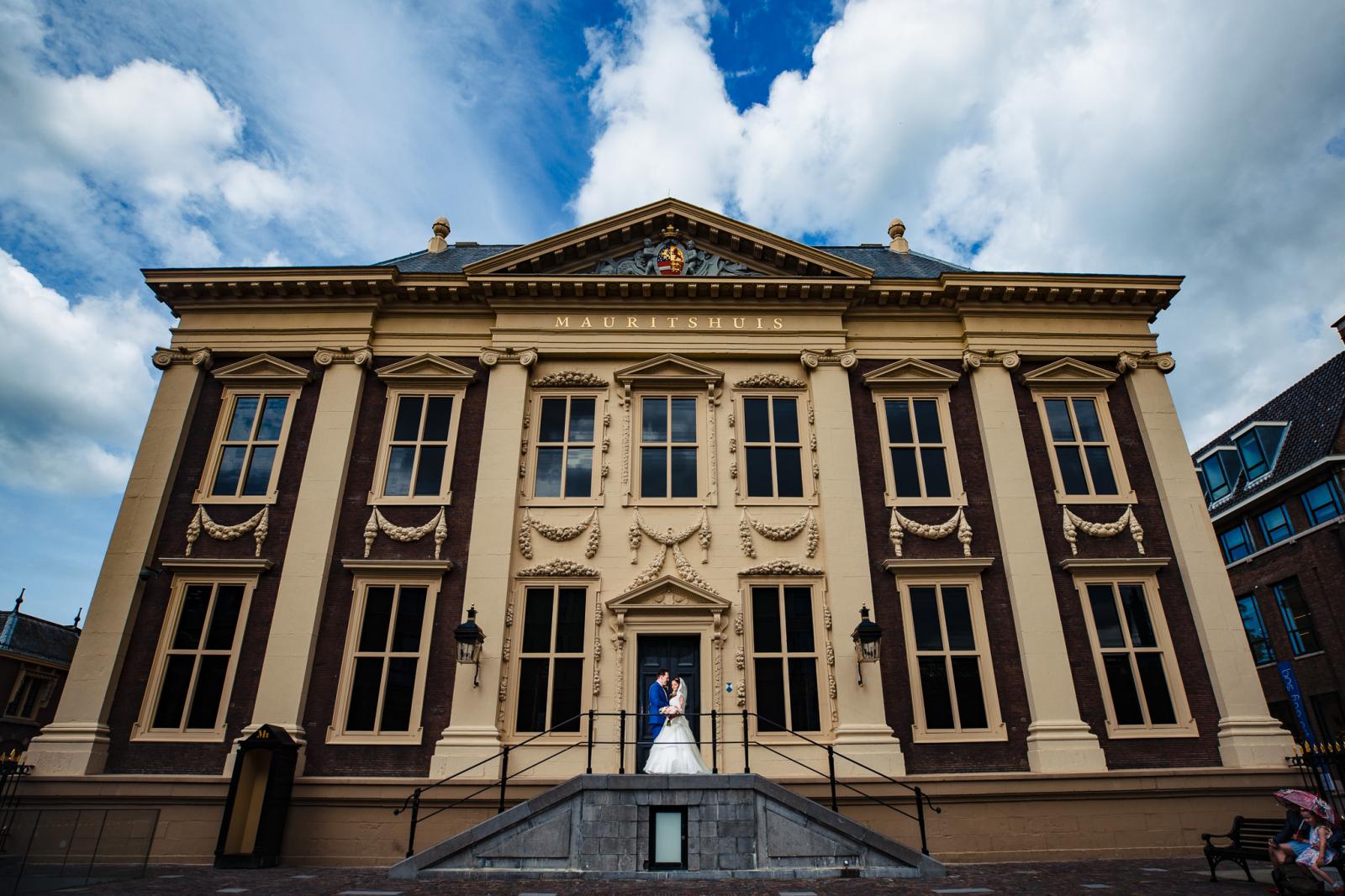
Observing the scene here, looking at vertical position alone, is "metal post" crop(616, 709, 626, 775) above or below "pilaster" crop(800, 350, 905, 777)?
below

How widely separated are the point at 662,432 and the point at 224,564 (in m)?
9.60

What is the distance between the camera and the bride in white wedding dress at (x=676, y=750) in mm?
12672

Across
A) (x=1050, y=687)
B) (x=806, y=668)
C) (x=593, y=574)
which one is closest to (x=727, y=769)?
(x=806, y=668)

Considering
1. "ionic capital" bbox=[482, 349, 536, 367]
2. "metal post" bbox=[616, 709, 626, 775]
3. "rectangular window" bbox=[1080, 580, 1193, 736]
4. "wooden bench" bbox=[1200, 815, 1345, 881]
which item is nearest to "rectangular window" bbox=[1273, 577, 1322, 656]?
"rectangular window" bbox=[1080, 580, 1193, 736]

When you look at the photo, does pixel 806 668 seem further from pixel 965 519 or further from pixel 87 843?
pixel 87 843

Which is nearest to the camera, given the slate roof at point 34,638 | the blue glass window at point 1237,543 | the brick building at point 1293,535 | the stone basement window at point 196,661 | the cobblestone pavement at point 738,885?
the cobblestone pavement at point 738,885

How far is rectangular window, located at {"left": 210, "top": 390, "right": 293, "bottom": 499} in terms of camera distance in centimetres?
1675

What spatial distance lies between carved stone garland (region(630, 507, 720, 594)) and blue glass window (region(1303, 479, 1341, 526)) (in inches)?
839

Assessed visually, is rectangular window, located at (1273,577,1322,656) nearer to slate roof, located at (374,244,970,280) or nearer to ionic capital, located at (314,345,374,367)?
slate roof, located at (374,244,970,280)

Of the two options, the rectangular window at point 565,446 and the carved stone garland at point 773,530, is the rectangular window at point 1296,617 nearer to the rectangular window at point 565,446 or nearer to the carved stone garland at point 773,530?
the carved stone garland at point 773,530

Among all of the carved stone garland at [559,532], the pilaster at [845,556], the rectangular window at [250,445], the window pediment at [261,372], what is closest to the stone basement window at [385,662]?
the carved stone garland at [559,532]

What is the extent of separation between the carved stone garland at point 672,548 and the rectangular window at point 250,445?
7968 millimetres

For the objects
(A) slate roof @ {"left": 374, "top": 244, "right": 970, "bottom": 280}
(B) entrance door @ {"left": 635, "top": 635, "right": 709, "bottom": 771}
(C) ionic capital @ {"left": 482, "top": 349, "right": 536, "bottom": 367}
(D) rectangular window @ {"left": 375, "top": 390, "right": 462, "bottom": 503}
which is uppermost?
(A) slate roof @ {"left": 374, "top": 244, "right": 970, "bottom": 280}

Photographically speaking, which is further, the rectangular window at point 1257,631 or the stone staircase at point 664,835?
the rectangular window at point 1257,631
